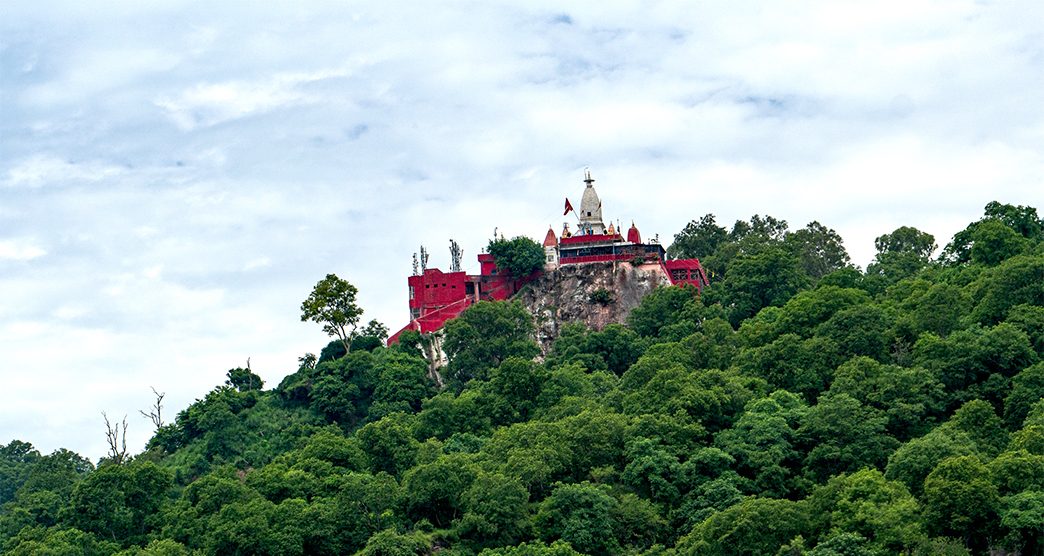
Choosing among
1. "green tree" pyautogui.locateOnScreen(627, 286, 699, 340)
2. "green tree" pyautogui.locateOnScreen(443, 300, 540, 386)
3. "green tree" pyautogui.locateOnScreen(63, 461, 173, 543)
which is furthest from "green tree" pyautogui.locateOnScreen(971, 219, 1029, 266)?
"green tree" pyautogui.locateOnScreen(63, 461, 173, 543)

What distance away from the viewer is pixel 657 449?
203ft

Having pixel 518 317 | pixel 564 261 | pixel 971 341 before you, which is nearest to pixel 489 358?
pixel 518 317

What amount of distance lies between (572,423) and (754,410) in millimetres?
7375

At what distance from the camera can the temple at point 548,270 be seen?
306 feet

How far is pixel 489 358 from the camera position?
85688 millimetres

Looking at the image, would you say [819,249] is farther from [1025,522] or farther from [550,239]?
[1025,522]

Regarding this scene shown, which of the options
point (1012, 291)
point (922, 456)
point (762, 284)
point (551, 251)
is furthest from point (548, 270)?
point (922, 456)

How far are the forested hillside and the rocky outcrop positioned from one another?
6.36 metres

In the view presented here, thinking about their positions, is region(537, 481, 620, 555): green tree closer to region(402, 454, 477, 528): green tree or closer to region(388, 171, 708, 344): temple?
region(402, 454, 477, 528): green tree

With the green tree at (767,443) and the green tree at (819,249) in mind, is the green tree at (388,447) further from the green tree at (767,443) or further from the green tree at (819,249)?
the green tree at (819,249)

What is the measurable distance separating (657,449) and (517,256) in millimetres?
32776

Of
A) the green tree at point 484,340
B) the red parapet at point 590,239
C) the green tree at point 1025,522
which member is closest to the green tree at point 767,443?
the green tree at point 1025,522

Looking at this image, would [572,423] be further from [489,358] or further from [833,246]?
[833,246]

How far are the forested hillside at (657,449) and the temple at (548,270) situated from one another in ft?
25.9
